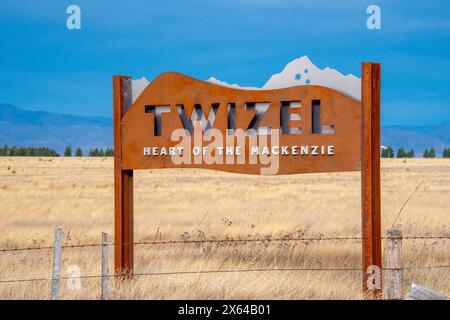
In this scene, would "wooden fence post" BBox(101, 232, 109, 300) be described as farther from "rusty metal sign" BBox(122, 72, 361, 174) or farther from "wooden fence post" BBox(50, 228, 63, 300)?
"rusty metal sign" BBox(122, 72, 361, 174)

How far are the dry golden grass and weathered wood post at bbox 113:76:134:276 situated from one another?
22.0 inches

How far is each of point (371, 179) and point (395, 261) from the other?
1.39m

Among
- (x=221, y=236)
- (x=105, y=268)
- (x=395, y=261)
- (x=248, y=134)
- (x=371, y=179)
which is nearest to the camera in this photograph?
(x=395, y=261)

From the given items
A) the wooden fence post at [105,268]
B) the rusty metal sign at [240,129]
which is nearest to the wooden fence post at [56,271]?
the wooden fence post at [105,268]

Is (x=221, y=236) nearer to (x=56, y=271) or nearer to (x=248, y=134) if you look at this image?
(x=248, y=134)

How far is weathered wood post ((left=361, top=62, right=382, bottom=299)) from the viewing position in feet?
33.5

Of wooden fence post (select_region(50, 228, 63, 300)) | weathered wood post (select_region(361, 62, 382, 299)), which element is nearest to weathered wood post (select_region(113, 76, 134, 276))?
wooden fence post (select_region(50, 228, 63, 300))

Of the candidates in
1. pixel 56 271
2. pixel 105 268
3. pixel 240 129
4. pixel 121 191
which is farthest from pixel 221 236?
pixel 56 271

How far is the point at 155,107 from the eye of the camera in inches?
476

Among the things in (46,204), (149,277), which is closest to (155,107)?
(149,277)

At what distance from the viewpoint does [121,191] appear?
12.1 metres

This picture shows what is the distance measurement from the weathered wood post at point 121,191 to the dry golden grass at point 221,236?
0.56 metres

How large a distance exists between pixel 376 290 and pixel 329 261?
3.30 m

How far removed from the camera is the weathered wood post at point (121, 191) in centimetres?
1195
